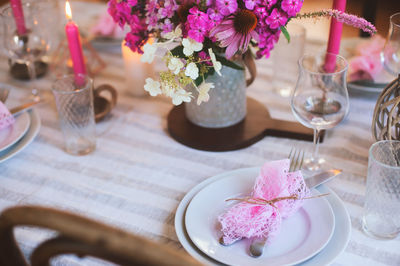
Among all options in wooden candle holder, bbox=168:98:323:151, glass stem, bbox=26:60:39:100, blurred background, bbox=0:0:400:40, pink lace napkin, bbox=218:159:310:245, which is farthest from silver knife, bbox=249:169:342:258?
blurred background, bbox=0:0:400:40

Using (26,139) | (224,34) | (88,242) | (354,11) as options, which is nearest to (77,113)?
(26,139)

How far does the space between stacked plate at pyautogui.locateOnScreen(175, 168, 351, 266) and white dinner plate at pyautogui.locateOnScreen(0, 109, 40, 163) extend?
42 centimetres

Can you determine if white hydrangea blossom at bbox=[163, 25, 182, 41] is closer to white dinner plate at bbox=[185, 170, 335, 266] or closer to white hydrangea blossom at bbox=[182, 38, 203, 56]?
white hydrangea blossom at bbox=[182, 38, 203, 56]

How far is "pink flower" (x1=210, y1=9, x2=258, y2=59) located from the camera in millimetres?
869

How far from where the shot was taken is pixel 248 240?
2.66ft

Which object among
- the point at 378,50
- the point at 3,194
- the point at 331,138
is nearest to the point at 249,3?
the point at 331,138

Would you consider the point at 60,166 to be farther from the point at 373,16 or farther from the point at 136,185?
the point at 373,16

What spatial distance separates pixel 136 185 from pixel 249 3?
0.44 m

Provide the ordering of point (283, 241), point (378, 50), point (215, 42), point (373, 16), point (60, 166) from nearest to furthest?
point (283, 241) → point (215, 42) → point (60, 166) → point (378, 50) → point (373, 16)

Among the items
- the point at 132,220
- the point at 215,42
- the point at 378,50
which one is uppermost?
the point at 215,42

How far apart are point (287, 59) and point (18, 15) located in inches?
28.7

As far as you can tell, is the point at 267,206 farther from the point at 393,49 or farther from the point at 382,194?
the point at 393,49

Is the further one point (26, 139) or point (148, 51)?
point (26, 139)

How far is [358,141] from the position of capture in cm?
110
